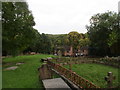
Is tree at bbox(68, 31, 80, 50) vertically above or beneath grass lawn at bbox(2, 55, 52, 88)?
above

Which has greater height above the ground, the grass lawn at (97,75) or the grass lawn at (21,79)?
the grass lawn at (21,79)

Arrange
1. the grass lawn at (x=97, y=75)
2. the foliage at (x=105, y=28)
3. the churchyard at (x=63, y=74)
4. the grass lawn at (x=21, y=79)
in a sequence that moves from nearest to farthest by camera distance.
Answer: the churchyard at (x=63, y=74), the grass lawn at (x=21, y=79), the grass lawn at (x=97, y=75), the foliage at (x=105, y=28)

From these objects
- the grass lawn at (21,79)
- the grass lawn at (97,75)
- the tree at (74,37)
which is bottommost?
the grass lawn at (97,75)

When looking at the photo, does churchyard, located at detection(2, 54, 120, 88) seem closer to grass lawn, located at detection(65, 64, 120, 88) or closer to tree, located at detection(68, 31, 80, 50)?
grass lawn, located at detection(65, 64, 120, 88)

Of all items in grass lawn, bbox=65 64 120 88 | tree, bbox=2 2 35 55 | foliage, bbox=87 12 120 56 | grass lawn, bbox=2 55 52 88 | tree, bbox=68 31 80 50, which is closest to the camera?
grass lawn, bbox=2 55 52 88

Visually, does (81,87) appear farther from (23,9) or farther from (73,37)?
(73,37)

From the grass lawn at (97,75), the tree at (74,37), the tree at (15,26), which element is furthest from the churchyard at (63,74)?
the tree at (74,37)

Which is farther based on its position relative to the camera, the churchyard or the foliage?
the foliage

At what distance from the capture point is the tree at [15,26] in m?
17.0

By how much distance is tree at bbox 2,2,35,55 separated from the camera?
55.7 feet

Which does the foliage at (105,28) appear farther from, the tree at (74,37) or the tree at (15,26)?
the tree at (15,26)

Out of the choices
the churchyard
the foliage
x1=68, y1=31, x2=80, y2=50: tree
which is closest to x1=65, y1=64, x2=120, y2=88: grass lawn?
the churchyard

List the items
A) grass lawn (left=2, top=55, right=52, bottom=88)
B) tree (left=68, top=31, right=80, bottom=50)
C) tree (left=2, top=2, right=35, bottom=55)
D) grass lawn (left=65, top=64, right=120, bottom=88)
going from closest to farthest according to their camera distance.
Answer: grass lawn (left=2, top=55, right=52, bottom=88) < grass lawn (left=65, top=64, right=120, bottom=88) < tree (left=2, top=2, right=35, bottom=55) < tree (left=68, top=31, right=80, bottom=50)

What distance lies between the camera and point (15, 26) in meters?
17.7
